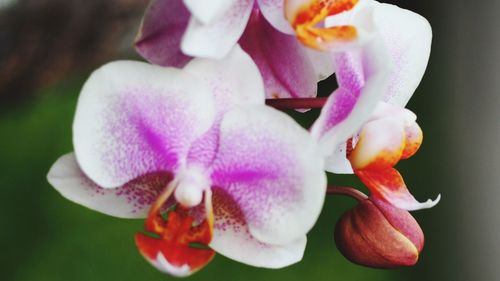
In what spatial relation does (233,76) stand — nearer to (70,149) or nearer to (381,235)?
(381,235)

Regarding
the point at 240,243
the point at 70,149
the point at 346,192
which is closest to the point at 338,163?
the point at 346,192

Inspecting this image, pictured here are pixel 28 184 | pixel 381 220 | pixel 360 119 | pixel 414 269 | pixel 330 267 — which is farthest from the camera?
pixel 414 269

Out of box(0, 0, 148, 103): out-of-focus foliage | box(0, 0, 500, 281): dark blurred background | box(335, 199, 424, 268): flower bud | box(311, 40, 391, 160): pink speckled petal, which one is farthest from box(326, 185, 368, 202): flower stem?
box(0, 0, 148, 103): out-of-focus foliage

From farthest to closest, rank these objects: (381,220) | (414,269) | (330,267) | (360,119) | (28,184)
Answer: (414,269)
(330,267)
(28,184)
(381,220)
(360,119)

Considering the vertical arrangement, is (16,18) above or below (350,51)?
below

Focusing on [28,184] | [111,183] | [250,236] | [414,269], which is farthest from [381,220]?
[414,269]

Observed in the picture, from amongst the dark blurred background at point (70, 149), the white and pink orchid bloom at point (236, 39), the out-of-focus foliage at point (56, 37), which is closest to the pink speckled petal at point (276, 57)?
the white and pink orchid bloom at point (236, 39)

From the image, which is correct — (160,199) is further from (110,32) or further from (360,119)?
(110,32)
